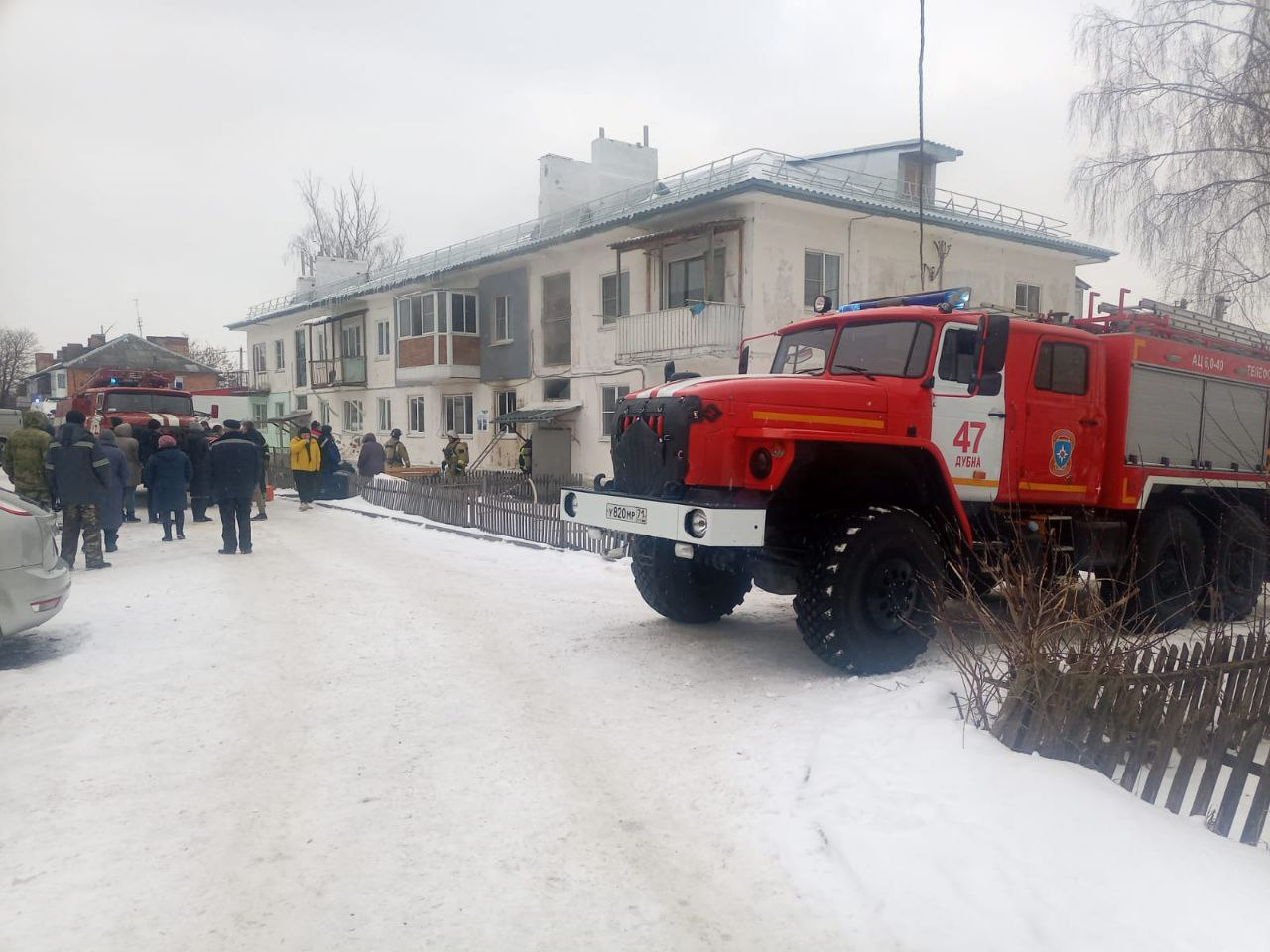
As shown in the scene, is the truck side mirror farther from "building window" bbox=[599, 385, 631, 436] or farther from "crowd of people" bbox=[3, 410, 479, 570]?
"building window" bbox=[599, 385, 631, 436]

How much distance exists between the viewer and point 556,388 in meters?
23.2

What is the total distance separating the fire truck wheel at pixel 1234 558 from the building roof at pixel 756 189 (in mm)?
7354

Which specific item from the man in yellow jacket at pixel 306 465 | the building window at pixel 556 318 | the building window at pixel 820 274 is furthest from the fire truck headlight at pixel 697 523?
the building window at pixel 556 318

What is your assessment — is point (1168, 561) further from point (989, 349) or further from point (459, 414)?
point (459, 414)

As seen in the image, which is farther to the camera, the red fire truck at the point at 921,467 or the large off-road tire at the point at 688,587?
the large off-road tire at the point at 688,587

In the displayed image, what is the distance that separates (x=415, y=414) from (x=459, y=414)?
2742mm

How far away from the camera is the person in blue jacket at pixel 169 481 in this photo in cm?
1255

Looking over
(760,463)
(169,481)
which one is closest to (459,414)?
(169,481)

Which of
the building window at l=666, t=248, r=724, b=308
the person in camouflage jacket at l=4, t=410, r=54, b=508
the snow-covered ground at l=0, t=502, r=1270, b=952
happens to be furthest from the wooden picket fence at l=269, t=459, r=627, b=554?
the person in camouflage jacket at l=4, t=410, r=54, b=508

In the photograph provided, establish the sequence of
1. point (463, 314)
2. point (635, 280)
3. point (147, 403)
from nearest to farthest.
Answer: point (147, 403) → point (635, 280) → point (463, 314)

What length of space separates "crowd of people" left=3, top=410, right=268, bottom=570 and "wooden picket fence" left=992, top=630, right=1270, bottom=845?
977 centimetres

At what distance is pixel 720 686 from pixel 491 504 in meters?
8.41

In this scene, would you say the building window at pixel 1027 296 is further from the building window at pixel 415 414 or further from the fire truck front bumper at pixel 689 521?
the fire truck front bumper at pixel 689 521

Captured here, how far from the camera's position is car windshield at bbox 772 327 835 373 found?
23.5 feet
